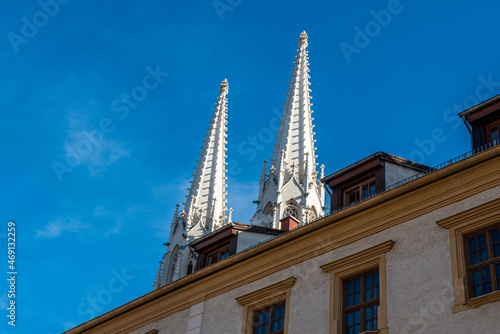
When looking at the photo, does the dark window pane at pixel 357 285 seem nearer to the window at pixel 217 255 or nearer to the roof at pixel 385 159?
the roof at pixel 385 159

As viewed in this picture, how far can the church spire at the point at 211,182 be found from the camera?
247 ft

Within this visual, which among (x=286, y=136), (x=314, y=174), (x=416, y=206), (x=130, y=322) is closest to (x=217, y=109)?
(x=286, y=136)

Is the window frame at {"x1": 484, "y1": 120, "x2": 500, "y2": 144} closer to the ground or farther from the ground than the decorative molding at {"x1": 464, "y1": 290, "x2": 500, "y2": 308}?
farther from the ground

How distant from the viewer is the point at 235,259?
2412 cm

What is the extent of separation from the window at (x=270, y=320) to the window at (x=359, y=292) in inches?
75.8

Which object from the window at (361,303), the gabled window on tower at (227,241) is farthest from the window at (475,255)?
the gabled window on tower at (227,241)

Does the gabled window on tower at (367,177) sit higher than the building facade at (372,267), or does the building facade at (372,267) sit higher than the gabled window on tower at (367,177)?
the gabled window on tower at (367,177)

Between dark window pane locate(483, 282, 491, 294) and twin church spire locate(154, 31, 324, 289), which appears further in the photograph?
twin church spire locate(154, 31, 324, 289)

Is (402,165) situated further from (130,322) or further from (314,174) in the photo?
(314,174)

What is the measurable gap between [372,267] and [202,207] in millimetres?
57180

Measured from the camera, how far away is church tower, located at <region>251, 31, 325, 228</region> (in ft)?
228

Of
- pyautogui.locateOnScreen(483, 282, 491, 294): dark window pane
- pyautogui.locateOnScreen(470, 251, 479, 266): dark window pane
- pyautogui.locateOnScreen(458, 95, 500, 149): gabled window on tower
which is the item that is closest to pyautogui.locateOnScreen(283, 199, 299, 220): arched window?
pyautogui.locateOnScreen(458, 95, 500, 149): gabled window on tower

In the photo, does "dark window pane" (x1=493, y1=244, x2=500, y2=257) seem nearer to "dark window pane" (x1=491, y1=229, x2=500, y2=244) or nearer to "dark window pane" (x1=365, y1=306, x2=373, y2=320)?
"dark window pane" (x1=491, y1=229, x2=500, y2=244)

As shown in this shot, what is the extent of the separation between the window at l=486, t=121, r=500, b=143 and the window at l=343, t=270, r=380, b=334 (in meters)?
4.90
